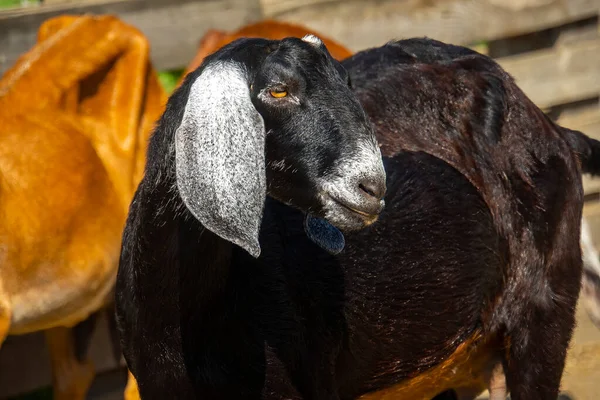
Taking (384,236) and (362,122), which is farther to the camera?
(384,236)

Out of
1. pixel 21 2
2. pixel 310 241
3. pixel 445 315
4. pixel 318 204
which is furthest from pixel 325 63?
pixel 21 2

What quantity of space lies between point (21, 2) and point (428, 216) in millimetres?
6537

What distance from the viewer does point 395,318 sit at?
3252 mm

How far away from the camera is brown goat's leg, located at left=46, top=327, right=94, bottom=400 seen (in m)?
5.20

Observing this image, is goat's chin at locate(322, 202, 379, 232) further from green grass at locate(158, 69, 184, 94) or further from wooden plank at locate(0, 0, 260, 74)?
green grass at locate(158, 69, 184, 94)

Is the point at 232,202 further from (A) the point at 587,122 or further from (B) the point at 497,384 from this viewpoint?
(A) the point at 587,122

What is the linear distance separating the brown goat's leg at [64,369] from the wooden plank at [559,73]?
10.7 feet

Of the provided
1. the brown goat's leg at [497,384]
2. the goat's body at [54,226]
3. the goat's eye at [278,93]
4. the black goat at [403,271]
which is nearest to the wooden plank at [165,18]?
the goat's body at [54,226]

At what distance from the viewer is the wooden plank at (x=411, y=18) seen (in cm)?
624

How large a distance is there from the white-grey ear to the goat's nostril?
0.25 metres

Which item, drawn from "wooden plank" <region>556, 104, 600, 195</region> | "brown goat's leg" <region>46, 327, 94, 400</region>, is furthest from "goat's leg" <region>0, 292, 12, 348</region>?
"wooden plank" <region>556, 104, 600, 195</region>

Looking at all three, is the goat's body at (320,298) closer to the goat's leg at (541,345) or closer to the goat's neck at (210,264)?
the goat's neck at (210,264)

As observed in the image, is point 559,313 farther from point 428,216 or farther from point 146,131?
point 146,131

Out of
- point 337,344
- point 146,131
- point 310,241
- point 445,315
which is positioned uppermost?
point 310,241
